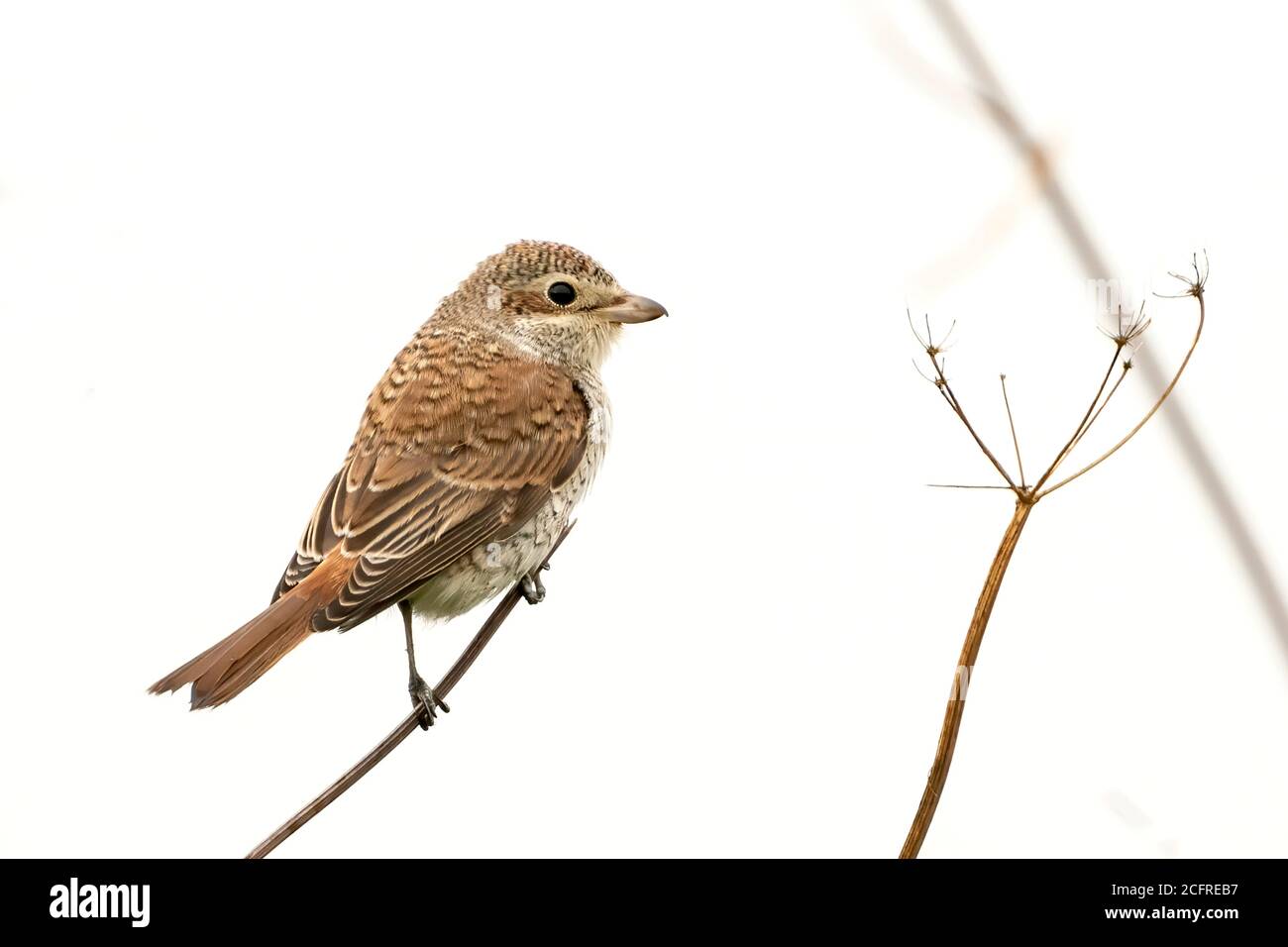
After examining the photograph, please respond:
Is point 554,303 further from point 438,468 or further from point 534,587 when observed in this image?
point 534,587

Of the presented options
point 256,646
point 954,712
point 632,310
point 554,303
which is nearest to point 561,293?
point 554,303

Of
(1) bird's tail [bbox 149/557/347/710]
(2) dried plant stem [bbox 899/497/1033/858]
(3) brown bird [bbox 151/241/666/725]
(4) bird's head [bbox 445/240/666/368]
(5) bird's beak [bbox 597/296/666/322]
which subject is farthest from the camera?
(4) bird's head [bbox 445/240/666/368]

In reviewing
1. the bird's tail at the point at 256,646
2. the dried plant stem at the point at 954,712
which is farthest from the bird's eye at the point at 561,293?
the dried plant stem at the point at 954,712

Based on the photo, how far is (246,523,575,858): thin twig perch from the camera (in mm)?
1229

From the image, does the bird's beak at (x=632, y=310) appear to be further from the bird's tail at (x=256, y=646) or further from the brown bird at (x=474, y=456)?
the bird's tail at (x=256, y=646)

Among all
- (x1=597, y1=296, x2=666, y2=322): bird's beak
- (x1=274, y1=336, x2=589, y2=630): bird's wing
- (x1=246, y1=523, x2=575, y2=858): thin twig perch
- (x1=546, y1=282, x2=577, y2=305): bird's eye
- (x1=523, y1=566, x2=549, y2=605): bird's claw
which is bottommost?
(x1=246, y1=523, x2=575, y2=858): thin twig perch

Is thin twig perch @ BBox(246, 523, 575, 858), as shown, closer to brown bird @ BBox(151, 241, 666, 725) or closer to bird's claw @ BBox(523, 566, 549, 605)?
brown bird @ BBox(151, 241, 666, 725)

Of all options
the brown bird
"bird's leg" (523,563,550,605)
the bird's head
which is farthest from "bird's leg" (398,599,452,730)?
the bird's head

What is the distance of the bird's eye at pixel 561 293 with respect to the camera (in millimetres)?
2660

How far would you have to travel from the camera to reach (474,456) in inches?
101

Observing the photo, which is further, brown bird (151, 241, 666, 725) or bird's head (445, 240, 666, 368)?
bird's head (445, 240, 666, 368)

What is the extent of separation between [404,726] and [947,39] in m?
0.89

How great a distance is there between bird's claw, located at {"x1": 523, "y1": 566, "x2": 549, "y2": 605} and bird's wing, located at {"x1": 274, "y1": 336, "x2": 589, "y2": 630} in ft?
0.59
